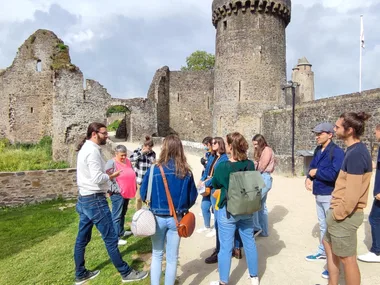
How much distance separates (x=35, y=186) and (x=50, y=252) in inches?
251

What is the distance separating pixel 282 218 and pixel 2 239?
6513 millimetres

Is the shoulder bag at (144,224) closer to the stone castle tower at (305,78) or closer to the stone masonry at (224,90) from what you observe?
A: the stone masonry at (224,90)

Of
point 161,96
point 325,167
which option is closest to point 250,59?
point 161,96

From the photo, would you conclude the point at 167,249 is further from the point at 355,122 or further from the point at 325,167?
the point at 355,122

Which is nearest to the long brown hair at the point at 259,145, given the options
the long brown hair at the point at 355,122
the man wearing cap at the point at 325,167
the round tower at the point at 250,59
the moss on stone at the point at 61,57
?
the man wearing cap at the point at 325,167

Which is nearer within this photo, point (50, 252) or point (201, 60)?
point (50, 252)

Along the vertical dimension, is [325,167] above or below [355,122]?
below

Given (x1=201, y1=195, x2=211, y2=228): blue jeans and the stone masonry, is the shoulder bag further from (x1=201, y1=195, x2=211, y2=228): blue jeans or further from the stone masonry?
the stone masonry

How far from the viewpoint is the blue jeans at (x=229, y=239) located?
3.32 m

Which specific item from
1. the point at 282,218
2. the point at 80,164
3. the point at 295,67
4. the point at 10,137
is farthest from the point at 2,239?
the point at 295,67

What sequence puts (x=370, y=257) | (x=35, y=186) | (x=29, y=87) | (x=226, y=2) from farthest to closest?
(x=29, y=87), (x=226, y=2), (x=35, y=186), (x=370, y=257)

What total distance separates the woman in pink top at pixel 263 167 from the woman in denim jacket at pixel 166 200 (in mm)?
2008

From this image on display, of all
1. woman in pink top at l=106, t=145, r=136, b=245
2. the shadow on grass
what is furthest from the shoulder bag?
the shadow on grass

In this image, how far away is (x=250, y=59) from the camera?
20.4 meters
